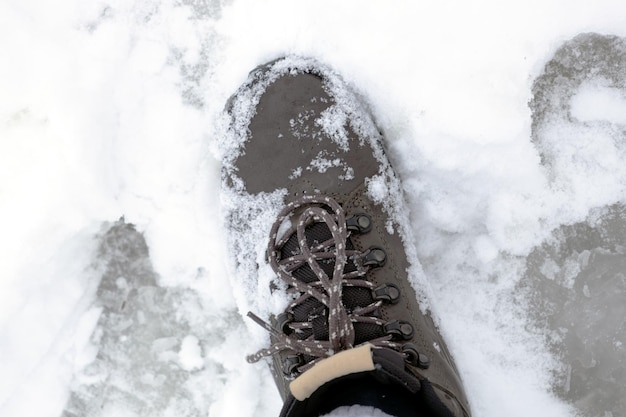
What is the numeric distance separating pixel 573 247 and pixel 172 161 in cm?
99

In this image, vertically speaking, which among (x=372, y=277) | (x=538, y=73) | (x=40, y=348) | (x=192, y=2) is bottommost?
(x=40, y=348)

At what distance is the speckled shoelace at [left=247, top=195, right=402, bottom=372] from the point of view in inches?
47.9

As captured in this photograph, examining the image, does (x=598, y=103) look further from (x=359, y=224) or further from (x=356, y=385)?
(x=356, y=385)

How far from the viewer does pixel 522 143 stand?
1.38 meters

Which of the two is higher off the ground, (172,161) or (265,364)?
(172,161)

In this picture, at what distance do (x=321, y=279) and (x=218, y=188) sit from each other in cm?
40

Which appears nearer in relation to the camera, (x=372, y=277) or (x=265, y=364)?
(x=372, y=277)

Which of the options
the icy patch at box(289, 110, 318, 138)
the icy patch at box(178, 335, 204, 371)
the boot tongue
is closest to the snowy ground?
the icy patch at box(178, 335, 204, 371)

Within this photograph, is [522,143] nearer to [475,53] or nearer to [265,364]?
[475,53]

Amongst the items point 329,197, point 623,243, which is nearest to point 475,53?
point 329,197

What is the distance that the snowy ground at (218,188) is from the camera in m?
1.37

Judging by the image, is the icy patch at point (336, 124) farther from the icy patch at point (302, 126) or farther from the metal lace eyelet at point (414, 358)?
the metal lace eyelet at point (414, 358)

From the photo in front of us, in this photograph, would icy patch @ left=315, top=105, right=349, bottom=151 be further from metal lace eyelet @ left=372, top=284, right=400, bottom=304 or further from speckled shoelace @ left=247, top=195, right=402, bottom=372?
metal lace eyelet @ left=372, top=284, right=400, bottom=304

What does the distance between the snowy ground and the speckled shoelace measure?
229 millimetres
